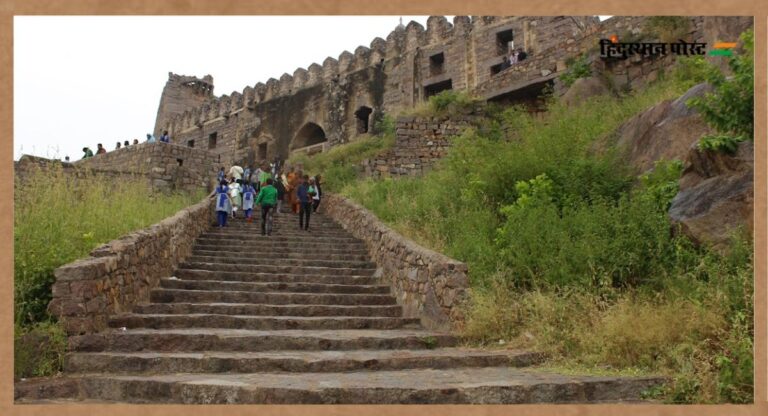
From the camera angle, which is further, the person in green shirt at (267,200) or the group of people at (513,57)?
the group of people at (513,57)

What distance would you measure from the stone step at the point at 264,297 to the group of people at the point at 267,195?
13.8 ft

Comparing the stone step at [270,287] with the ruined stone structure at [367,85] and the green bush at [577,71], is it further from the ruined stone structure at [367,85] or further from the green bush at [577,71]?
the ruined stone structure at [367,85]

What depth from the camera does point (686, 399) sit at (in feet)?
15.2

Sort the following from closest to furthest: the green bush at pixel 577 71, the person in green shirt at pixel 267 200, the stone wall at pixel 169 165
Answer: the person in green shirt at pixel 267 200 < the green bush at pixel 577 71 < the stone wall at pixel 169 165

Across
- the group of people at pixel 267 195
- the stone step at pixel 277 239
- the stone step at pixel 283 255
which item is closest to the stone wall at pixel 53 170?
the group of people at pixel 267 195

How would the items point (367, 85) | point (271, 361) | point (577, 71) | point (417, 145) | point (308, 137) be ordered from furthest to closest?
1. point (308, 137)
2. point (367, 85)
3. point (417, 145)
4. point (577, 71)
5. point (271, 361)

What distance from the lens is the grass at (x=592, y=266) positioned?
5.21m

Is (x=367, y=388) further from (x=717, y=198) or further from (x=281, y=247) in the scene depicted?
(x=281, y=247)

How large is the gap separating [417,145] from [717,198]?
38.3 feet

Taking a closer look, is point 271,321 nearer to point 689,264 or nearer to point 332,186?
point 689,264

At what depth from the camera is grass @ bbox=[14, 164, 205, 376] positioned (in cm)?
573

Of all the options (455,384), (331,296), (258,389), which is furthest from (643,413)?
(331,296)

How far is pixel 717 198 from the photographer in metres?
6.70

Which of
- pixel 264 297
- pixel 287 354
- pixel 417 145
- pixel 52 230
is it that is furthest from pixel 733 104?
pixel 417 145
